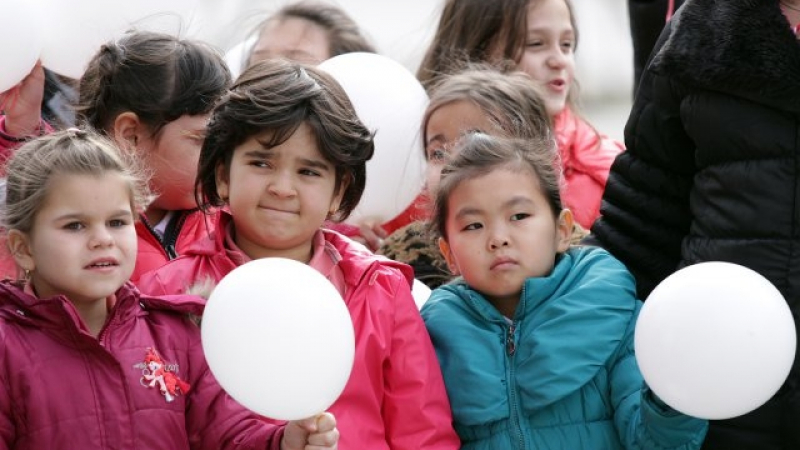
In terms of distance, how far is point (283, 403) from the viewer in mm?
2430

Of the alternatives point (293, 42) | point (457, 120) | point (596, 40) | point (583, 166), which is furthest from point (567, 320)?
point (596, 40)

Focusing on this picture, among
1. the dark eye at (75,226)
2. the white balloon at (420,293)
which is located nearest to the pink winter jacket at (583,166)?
the white balloon at (420,293)

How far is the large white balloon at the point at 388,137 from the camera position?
384 centimetres

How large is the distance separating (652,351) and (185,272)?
0.99 meters

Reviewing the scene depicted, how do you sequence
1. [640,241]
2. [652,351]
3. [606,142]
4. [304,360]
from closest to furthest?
[304,360] → [652,351] → [640,241] → [606,142]

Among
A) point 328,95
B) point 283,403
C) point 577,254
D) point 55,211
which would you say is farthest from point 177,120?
point 283,403

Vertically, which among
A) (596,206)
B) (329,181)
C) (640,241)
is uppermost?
(329,181)

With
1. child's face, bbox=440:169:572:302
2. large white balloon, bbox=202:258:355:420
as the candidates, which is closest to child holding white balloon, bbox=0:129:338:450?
large white balloon, bbox=202:258:355:420

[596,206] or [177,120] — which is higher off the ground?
[177,120]

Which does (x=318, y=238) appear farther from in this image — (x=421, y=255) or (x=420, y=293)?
(x=421, y=255)

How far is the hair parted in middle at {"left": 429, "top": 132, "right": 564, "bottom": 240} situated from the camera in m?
3.16

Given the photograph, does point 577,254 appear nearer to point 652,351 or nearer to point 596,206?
point 652,351

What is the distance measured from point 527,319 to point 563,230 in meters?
0.25

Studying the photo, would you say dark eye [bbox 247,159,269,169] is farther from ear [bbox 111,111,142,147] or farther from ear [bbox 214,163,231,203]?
ear [bbox 111,111,142,147]
